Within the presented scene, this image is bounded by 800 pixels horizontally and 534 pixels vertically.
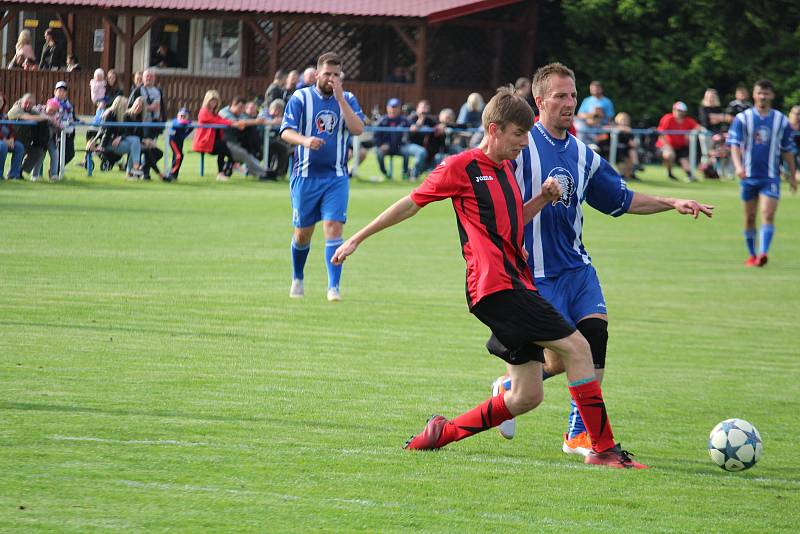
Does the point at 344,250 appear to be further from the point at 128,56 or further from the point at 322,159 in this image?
the point at 128,56

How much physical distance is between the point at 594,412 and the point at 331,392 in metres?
2.19

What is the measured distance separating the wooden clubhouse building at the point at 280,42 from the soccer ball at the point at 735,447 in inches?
1128

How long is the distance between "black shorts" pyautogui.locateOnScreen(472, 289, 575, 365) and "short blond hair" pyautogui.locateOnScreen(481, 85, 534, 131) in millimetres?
789

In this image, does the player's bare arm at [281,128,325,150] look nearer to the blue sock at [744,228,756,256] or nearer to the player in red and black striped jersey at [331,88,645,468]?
the player in red and black striped jersey at [331,88,645,468]

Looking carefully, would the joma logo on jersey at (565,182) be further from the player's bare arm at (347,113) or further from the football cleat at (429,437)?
the player's bare arm at (347,113)

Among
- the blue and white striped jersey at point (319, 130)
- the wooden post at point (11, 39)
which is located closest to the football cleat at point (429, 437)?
the blue and white striped jersey at point (319, 130)

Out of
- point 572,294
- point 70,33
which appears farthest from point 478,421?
point 70,33

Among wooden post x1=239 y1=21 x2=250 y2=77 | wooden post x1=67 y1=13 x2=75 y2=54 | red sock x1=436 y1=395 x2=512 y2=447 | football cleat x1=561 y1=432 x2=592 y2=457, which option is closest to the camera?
red sock x1=436 y1=395 x2=512 y2=447

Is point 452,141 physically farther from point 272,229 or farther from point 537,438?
point 537,438

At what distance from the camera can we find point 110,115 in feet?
75.4

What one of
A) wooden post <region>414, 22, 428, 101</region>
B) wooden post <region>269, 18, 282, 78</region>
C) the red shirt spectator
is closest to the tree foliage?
wooden post <region>414, 22, 428, 101</region>

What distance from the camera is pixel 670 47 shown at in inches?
1473

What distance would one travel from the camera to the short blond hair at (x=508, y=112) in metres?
6.12

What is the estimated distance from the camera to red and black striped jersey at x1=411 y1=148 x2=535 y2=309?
6156 millimetres
